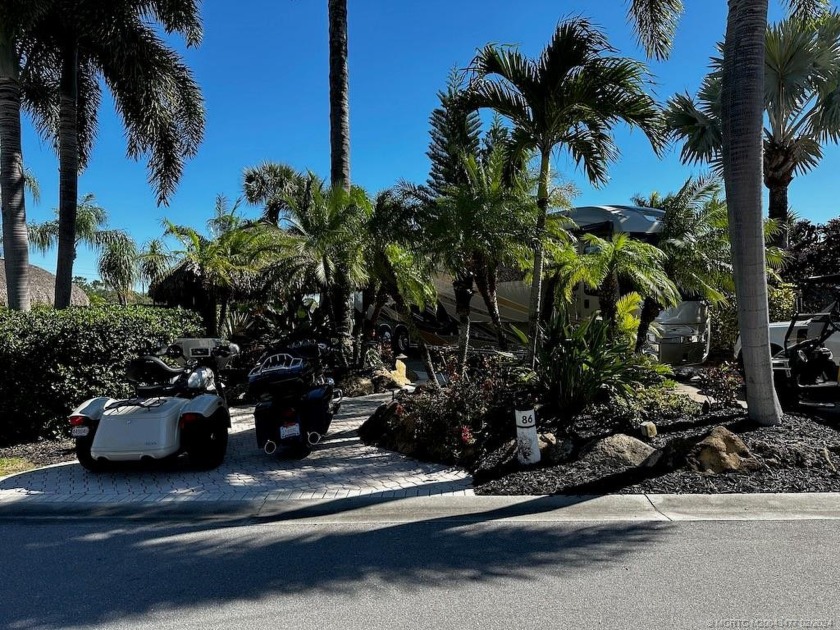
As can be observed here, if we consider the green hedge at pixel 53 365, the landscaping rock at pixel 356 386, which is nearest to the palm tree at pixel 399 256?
the landscaping rock at pixel 356 386

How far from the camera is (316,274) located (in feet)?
35.1

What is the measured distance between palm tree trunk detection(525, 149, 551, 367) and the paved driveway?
2.25 m

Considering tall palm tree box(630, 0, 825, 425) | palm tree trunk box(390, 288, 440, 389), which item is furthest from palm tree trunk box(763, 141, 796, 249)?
palm tree trunk box(390, 288, 440, 389)

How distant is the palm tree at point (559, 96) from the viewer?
7066 mm

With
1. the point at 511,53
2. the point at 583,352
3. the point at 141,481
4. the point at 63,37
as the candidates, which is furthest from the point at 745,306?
the point at 63,37

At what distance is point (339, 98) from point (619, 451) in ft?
28.7

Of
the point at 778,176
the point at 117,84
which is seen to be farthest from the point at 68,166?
the point at 778,176

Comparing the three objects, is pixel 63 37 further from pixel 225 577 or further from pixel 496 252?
pixel 225 577

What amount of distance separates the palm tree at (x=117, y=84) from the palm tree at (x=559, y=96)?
25.5 feet

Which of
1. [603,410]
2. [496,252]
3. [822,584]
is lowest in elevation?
[822,584]

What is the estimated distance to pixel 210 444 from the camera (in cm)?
635

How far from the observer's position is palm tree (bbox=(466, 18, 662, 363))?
23.2ft

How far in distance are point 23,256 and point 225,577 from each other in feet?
29.3

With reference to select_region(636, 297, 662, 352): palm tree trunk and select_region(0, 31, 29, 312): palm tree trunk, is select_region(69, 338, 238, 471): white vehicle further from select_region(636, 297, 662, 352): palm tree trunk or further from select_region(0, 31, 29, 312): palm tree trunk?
select_region(636, 297, 662, 352): palm tree trunk
